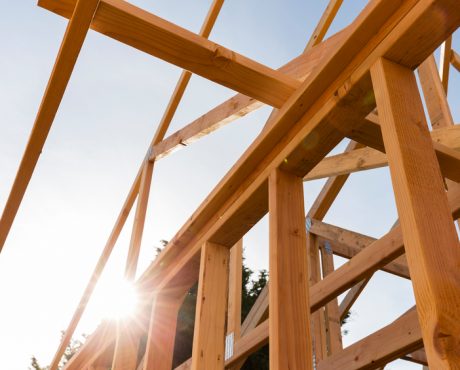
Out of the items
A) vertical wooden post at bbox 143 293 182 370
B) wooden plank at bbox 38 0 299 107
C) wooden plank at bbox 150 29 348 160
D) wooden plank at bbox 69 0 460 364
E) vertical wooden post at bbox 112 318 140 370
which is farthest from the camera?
vertical wooden post at bbox 112 318 140 370

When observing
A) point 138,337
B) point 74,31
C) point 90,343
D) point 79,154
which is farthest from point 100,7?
point 79,154

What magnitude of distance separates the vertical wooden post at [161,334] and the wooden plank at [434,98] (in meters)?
2.95

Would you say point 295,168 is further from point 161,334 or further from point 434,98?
point 434,98

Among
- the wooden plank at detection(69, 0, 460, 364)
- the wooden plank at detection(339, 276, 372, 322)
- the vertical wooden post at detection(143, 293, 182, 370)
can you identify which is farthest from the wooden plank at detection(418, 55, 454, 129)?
the vertical wooden post at detection(143, 293, 182, 370)

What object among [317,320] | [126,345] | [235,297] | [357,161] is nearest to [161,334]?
[126,345]

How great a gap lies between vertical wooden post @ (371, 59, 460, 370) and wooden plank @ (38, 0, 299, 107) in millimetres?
424

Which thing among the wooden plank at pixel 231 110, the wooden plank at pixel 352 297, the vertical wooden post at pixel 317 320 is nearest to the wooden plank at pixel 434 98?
the vertical wooden post at pixel 317 320

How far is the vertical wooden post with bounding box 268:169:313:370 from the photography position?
1.38 meters

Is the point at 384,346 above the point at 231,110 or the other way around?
the other way around

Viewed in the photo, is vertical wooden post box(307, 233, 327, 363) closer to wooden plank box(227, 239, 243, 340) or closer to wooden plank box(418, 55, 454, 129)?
wooden plank box(227, 239, 243, 340)

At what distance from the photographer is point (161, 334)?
244 centimetres

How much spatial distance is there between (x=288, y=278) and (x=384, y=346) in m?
1.87

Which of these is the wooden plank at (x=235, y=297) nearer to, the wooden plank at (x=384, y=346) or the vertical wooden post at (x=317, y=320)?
the vertical wooden post at (x=317, y=320)

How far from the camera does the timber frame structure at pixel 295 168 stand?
1.09 meters
